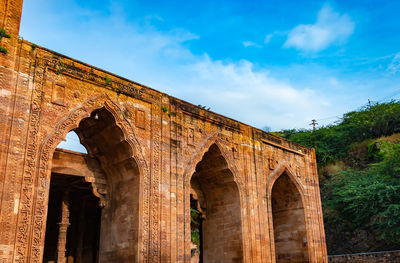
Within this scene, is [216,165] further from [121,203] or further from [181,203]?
[121,203]

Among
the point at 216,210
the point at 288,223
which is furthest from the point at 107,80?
the point at 288,223

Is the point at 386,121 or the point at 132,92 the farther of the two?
the point at 386,121

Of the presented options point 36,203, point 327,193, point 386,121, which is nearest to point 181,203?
point 36,203

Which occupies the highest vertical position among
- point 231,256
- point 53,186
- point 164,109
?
point 164,109

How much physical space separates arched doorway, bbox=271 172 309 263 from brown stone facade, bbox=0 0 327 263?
0.14 feet

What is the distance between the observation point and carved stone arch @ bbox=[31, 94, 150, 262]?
8734 mm

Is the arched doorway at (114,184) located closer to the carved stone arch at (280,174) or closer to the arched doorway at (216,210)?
the arched doorway at (216,210)

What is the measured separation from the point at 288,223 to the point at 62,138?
1086cm

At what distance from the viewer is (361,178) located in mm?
24500

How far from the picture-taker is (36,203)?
28.7 feet

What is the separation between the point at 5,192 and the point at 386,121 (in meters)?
30.1

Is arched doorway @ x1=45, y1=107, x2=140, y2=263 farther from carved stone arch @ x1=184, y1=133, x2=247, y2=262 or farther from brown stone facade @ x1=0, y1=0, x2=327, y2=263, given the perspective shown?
carved stone arch @ x1=184, y1=133, x2=247, y2=262

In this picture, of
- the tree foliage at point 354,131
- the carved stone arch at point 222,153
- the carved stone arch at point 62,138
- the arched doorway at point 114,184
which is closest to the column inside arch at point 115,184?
the arched doorway at point 114,184

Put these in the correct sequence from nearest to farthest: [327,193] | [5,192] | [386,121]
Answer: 1. [5,192]
2. [327,193]
3. [386,121]
